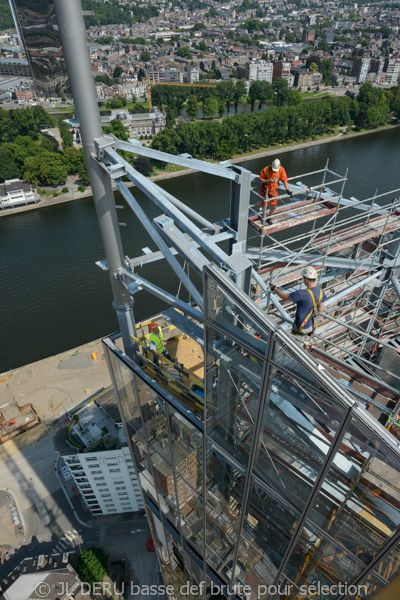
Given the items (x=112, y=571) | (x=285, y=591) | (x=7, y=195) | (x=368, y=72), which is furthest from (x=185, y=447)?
(x=368, y=72)

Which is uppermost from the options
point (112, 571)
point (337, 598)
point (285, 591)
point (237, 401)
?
point (237, 401)

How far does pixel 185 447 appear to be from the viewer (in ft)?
25.2

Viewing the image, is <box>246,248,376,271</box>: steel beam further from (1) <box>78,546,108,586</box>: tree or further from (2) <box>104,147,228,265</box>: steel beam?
(1) <box>78,546,108,586</box>: tree

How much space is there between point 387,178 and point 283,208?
48338 mm

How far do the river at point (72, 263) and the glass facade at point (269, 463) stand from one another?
23182mm

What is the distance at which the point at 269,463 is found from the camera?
→ 561 centimetres

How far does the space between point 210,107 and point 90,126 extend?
7420 cm

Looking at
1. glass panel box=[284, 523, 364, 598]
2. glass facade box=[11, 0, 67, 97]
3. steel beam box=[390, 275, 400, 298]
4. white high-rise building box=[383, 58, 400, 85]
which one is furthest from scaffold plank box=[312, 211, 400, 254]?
white high-rise building box=[383, 58, 400, 85]

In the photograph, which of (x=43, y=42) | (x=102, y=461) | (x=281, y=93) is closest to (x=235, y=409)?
(x=43, y=42)

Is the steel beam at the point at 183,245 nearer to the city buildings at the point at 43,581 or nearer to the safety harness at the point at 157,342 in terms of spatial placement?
the safety harness at the point at 157,342

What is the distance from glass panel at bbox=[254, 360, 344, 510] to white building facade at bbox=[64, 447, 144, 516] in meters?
13.1

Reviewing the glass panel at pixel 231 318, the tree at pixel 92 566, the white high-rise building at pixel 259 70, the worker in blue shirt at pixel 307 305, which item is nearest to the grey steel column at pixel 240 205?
the worker in blue shirt at pixel 307 305

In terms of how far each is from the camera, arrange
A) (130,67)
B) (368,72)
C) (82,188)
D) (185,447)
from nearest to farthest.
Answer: (185,447) → (82,188) → (368,72) → (130,67)

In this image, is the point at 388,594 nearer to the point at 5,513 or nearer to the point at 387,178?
the point at 5,513
